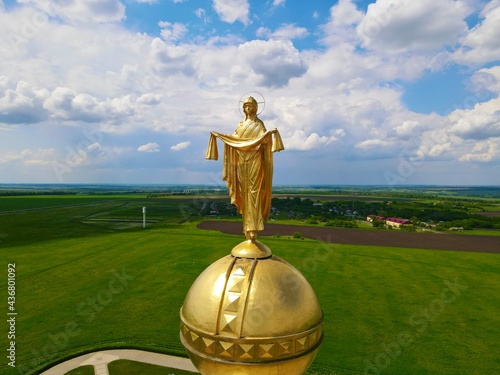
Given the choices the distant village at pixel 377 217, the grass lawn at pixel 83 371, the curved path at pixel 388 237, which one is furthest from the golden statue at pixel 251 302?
the distant village at pixel 377 217

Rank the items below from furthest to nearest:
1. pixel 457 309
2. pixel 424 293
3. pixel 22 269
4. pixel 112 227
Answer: pixel 112 227 → pixel 22 269 → pixel 424 293 → pixel 457 309

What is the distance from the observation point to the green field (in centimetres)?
1986

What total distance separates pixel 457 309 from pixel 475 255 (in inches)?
835

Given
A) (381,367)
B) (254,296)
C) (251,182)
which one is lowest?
(381,367)

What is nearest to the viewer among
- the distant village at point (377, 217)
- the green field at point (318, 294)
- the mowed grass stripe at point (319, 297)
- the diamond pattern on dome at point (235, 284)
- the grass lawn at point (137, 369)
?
the diamond pattern on dome at point (235, 284)

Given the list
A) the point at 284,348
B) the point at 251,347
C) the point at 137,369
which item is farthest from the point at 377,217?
the point at 251,347

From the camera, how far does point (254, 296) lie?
4.26 m

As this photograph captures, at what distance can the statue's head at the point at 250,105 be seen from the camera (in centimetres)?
518

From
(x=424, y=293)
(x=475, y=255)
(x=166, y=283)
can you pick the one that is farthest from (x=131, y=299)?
(x=475, y=255)

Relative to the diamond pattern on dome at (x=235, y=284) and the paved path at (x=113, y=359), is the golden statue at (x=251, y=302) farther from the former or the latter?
the paved path at (x=113, y=359)

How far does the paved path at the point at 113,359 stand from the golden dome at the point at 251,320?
50.5ft

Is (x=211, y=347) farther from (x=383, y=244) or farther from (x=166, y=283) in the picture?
(x=383, y=244)

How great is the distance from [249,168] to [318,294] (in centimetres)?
2646

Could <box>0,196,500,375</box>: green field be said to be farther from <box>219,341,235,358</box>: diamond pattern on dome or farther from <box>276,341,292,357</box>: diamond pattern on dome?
<box>219,341,235,358</box>: diamond pattern on dome
